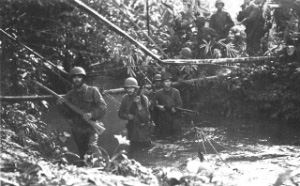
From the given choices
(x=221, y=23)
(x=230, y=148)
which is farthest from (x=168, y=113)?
(x=221, y=23)

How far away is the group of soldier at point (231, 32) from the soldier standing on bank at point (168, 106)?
9.83 feet

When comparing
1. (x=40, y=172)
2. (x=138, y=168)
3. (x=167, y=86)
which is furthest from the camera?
(x=167, y=86)

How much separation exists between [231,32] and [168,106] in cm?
471

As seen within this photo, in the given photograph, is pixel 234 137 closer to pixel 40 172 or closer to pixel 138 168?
pixel 138 168

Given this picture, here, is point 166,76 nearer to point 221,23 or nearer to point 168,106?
point 168,106

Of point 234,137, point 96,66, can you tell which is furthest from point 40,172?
point 96,66

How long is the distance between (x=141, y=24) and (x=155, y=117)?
9.34 ft

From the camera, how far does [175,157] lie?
9.91 metres

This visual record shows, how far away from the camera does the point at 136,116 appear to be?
9266mm

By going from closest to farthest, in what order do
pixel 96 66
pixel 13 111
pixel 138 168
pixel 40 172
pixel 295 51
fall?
pixel 40 172
pixel 138 168
pixel 13 111
pixel 295 51
pixel 96 66

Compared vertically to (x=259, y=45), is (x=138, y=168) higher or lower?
lower

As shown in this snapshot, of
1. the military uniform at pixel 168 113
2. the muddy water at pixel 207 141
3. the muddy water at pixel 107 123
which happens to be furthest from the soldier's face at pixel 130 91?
the military uniform at pixel 168 113

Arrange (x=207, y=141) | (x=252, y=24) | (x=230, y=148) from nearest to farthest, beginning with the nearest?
(x=207, y=141) → (x=230, y=148) → (x=252, y=24)

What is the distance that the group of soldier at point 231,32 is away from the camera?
1361cm
